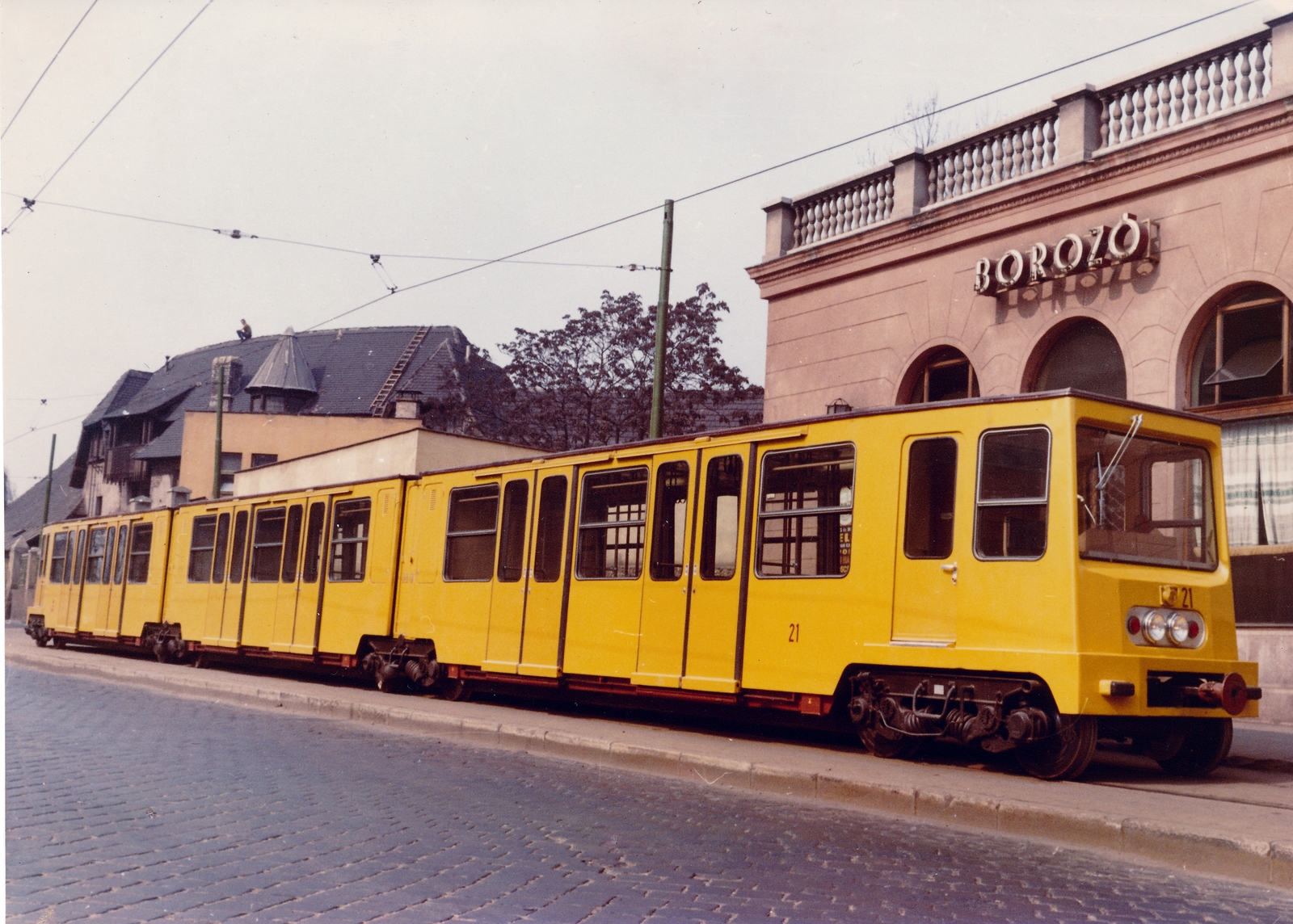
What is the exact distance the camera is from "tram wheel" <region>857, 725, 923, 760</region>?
9844mm

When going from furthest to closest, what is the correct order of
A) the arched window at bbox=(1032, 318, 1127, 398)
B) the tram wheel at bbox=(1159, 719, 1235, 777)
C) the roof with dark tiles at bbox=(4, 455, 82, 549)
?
the roof with dark tiles at bbox=(4, 455, 82, 549), the arched window at bbox=(1032, 318, 1127, 398), the tram wheel at bbox=(1159, 719, 1235, 777)

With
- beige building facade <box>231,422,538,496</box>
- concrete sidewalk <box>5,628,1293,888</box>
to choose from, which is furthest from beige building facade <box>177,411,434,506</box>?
concrete sidewalk <box>5,628,1293,888</box>

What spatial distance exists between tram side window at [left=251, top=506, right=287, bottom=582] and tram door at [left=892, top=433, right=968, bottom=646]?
1234 centimetres

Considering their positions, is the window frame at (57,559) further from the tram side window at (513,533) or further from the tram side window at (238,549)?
the tram side window at (513,533)

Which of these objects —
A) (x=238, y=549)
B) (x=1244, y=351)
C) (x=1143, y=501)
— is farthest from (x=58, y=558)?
(x=1143, y=501)

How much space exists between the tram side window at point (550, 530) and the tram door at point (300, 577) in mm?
5715

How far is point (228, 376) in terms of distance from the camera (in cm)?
5012

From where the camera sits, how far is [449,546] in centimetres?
1582

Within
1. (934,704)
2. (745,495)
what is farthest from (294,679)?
(934,704)

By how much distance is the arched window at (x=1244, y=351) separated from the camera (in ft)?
47.0

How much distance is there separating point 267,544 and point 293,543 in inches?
36.1

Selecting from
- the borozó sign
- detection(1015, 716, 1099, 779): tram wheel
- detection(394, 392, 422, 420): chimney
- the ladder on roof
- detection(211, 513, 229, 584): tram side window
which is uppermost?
the ladder on roof

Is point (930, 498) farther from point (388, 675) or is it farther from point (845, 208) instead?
point (845, 208)

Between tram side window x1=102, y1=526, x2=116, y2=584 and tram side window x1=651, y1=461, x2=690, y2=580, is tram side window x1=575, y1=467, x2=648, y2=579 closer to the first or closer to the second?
tram side window x1=651, y1=461, x2=690, y2=580
